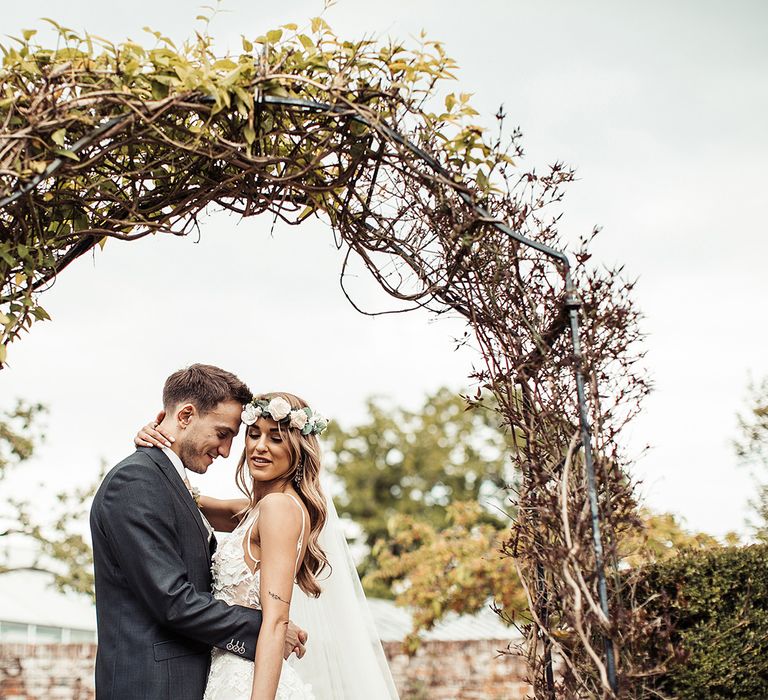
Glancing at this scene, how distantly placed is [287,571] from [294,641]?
0.36 meters

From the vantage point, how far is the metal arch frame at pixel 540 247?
8.08 ft

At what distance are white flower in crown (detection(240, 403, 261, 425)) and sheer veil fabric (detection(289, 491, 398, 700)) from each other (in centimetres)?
47

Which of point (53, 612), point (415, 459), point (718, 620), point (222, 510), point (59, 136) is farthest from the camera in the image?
point (415, 459)

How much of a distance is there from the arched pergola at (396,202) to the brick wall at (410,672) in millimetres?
7615

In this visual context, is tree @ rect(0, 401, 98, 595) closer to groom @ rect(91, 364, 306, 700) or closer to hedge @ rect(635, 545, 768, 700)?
hedge @ rect(635, 545, 768, 700)

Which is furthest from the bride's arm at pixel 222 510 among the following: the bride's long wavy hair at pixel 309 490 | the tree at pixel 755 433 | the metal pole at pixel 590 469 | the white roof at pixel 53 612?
the white roof at pixel 53 612

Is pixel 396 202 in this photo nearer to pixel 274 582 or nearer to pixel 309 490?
pixel 309 490

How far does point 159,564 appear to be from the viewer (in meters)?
2.71

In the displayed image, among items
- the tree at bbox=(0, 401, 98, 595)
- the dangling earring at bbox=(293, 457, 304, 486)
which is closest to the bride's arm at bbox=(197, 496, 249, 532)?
the dangling earring at bbox=(293, 457, 304, 486)

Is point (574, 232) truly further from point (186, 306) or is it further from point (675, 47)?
point (186, 306)

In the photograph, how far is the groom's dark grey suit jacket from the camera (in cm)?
271

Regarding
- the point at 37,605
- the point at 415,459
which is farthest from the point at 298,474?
the point at 415,459

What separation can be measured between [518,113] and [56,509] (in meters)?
11.0

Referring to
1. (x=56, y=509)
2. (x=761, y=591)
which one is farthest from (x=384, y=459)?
(x=761, y=591)
